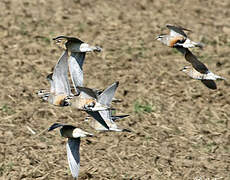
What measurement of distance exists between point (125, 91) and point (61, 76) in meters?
3.78

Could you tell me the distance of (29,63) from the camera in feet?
28.1

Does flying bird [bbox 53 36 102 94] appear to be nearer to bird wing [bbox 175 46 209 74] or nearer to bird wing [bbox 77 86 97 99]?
bird wing [bbox 77 86 97 99]

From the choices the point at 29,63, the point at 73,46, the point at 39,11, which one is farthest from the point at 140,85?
the point at 73,46

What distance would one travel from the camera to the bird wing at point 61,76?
4.23m

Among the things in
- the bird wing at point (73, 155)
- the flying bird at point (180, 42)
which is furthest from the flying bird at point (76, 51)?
the flying bird at point (180, 42)

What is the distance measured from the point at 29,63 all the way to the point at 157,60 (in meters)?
2.17

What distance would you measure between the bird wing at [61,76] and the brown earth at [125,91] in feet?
6.54

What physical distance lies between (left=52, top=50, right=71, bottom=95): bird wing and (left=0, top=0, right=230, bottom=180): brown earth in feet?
6.54

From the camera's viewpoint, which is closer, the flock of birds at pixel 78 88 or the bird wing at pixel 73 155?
the flock of birds at pixel 78 88

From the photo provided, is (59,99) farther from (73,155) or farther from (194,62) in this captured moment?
(194,62)

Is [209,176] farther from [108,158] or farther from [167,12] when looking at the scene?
[167,12]


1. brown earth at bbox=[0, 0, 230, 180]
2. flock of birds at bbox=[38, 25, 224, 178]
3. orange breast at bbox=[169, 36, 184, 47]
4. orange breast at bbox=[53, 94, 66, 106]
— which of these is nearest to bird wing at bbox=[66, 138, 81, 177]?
flock of birds at bbox=[38, 25, 224, 178]

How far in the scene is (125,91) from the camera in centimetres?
802

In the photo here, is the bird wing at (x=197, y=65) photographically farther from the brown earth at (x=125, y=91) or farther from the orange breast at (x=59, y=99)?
the brown earth at (x=125, y=91)
